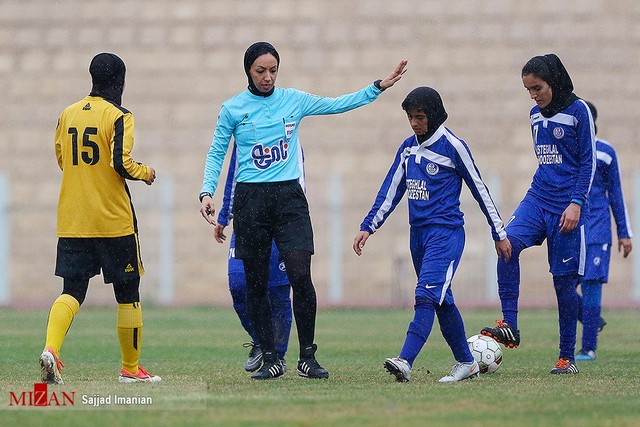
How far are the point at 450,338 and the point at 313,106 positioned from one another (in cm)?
177

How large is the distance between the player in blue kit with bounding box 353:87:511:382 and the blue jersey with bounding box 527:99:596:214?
27.4 inches

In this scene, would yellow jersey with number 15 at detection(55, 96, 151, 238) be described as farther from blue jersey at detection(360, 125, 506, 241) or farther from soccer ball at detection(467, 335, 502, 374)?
soccer ball at detection(467, 335, 502, 374)

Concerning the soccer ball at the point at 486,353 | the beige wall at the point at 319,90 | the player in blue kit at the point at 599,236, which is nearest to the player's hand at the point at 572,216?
the soccer ball at the point at 486,353

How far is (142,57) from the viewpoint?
83.2 feet

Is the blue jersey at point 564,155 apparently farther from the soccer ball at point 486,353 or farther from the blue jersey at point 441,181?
the soccer ball at point 486,353

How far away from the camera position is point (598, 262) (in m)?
11.5

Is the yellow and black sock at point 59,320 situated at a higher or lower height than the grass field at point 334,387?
higher

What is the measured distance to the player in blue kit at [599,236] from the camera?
11.0 meters

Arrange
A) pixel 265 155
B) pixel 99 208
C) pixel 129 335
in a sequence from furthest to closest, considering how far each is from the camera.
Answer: pixel 265 155 → pixel 129 335 → pixel 99 208

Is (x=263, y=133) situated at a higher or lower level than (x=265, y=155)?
higher

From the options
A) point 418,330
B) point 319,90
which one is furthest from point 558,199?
point 319,90

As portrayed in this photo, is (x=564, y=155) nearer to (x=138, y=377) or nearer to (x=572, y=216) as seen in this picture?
(x=572, y=216)

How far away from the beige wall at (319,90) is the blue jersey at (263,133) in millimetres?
14408

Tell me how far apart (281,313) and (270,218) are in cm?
102
